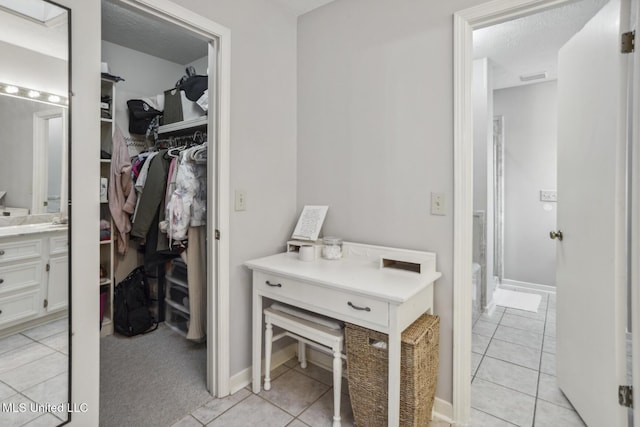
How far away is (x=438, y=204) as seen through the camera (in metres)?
1.70

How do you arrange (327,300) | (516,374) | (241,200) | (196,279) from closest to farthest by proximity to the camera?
(327,300) < (241,200) < (516,374) < (196,279)

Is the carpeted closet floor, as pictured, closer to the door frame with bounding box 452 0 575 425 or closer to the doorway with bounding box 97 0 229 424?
the doorway with bounding box 97 0 229 424

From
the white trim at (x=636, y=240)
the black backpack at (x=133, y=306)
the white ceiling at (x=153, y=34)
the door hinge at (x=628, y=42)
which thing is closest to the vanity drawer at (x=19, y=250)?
the black backpack at (x=133, y=306)

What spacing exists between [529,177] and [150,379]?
4.30 meters

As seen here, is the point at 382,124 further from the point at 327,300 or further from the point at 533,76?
the point at 533,76

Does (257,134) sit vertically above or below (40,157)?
above

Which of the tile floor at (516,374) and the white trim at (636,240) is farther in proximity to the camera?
the tile floor at (516,374)

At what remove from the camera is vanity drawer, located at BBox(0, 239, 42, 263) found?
112 centimetres

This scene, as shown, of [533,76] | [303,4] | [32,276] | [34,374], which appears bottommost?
[34,374]

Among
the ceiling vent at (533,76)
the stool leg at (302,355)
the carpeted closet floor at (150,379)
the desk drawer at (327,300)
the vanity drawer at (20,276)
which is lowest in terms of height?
the carpeted closet floor at (150,379)

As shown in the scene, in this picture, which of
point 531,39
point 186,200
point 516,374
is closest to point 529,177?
point 531,39

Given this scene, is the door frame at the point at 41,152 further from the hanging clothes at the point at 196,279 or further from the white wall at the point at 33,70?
the hanging clothes at the point at 196,279

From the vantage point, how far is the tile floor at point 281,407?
5.37ft

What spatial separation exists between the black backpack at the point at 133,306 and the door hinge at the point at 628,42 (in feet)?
11.1
